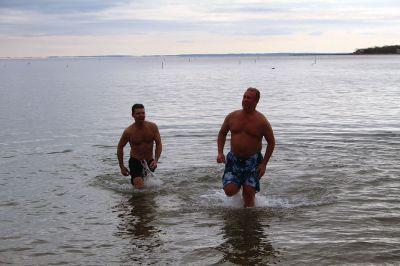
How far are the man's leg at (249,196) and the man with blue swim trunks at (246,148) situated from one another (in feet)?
0.07

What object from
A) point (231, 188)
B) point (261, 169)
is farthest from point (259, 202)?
point (261, 169)

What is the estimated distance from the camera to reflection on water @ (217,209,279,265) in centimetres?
698

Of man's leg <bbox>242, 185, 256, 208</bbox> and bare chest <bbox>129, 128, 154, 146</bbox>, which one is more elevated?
bare chest <bbox>129, 128, 154, 146</bbox>

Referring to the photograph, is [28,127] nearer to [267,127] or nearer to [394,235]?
[267,127]

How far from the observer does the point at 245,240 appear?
7719 millimetres

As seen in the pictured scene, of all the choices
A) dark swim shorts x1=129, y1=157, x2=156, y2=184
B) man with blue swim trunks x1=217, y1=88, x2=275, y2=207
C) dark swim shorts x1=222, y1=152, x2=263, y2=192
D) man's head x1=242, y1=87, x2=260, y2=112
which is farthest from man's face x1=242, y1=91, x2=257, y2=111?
dark swim shorts x1=129, y1=157, x2=156, y2=184

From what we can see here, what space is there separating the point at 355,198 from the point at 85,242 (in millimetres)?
5021

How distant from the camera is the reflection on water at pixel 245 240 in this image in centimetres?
698

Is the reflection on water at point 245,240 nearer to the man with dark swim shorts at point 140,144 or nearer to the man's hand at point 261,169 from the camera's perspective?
the man's hand at point 261,169

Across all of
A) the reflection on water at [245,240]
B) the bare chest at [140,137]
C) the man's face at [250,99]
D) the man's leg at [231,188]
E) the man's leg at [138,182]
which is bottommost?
the reflection on water at [245,240]

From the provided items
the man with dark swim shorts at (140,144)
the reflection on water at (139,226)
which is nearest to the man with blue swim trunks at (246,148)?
the reflection on water at (139,226)

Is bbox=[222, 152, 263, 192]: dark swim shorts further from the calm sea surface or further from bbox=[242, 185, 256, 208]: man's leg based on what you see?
the calm sea surface

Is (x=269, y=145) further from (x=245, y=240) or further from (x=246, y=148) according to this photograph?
(x=245, y=240)

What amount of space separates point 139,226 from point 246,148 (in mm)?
2099
